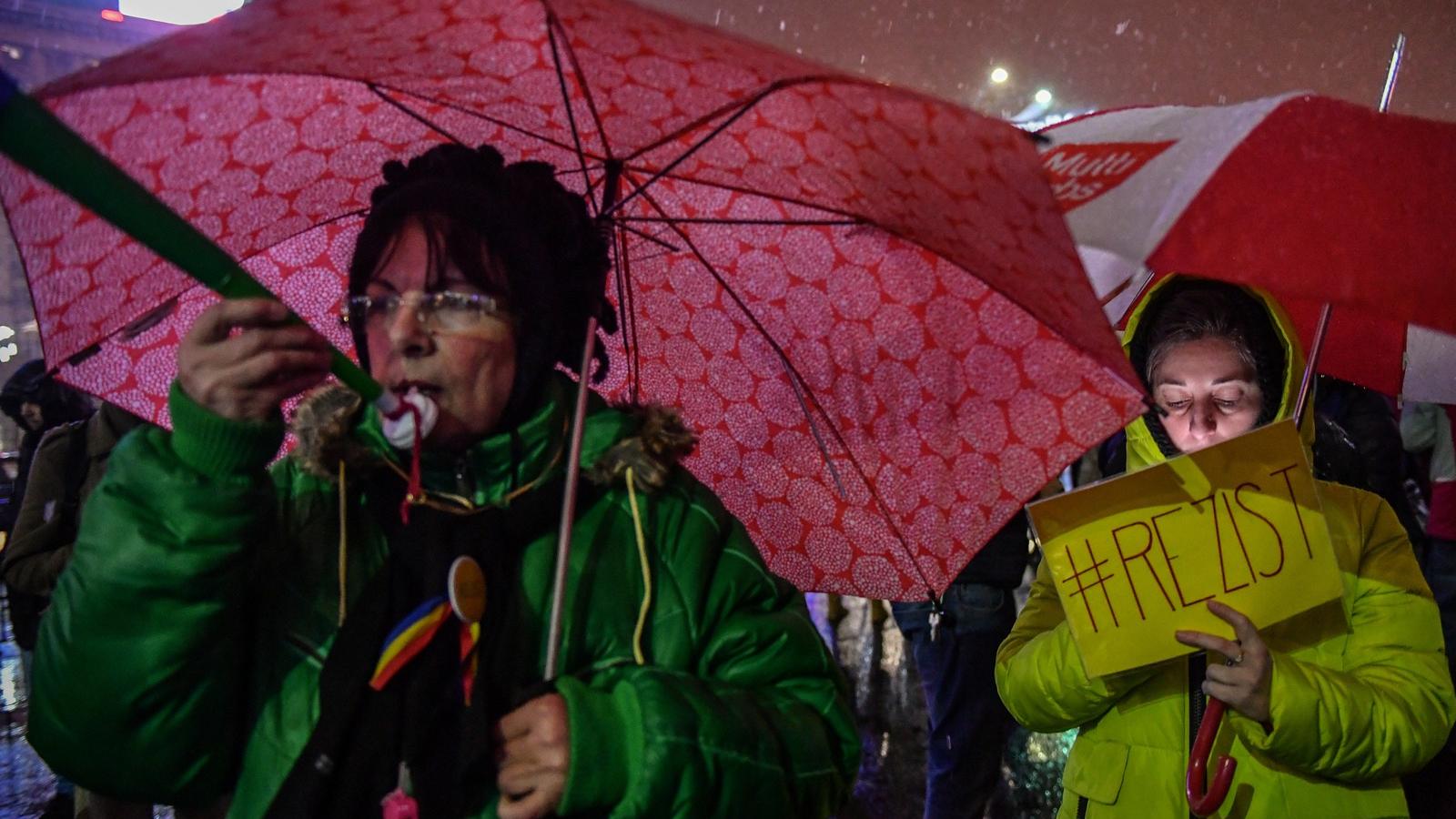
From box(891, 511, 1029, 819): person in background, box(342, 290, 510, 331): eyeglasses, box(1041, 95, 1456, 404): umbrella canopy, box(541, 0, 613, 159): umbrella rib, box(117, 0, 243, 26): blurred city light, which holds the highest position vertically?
box(117, 0, 243, 26): blurred city light

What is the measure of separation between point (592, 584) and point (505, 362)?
360 millimetres

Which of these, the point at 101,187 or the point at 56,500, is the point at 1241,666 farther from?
the point at 56,500

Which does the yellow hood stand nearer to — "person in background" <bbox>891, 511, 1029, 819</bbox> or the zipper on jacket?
the zipper on jacket

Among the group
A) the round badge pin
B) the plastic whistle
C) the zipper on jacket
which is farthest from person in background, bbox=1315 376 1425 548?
the plastic whistle

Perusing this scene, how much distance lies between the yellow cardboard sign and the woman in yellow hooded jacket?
0.20 ft

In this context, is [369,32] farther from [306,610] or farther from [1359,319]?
[1359,319]

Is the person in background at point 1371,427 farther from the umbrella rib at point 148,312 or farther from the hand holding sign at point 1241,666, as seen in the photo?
the umbrella rib at point 148,312

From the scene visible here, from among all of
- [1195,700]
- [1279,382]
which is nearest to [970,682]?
[1195,700]

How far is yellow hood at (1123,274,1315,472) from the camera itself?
2260mm

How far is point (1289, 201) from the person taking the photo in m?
1.78

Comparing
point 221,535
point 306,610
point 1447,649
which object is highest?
point 221,535

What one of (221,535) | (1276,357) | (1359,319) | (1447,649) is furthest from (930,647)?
(221,535)

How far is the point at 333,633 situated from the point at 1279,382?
194 centimetres

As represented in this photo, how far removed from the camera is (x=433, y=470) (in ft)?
5.18
